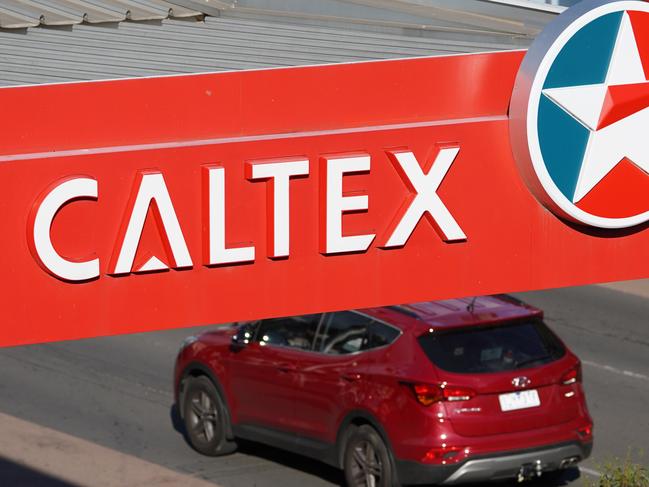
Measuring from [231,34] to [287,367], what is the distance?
13.8 ft

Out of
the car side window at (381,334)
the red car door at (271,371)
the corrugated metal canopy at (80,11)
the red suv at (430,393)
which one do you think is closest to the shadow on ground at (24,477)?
the red car door at (271,371)

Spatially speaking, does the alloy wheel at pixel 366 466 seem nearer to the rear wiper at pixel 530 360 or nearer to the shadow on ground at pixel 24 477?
the rear wiper at pixel 530 360

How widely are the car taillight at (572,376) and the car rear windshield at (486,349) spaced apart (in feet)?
0.55

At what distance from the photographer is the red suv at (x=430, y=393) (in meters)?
13.6

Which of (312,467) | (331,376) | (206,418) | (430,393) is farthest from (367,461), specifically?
(206,418)

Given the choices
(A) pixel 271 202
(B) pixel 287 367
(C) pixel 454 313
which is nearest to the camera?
(A) pixel 271 202

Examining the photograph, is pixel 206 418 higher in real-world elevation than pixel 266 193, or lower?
lower

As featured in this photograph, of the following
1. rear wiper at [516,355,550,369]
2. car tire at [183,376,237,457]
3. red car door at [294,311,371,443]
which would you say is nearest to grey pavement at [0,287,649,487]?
car tire at [183,376,237,457]

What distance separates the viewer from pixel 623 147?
9.63 m

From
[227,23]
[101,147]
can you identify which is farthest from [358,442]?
[101,147]

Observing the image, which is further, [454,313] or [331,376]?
[331,376]

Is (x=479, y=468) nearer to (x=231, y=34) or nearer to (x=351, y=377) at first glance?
(x=351, y=377)

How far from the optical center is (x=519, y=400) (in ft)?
45.1

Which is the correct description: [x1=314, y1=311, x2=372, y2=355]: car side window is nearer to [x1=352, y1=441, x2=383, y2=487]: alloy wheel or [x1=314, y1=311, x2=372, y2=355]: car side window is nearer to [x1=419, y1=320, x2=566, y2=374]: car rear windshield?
[x1=419, y1=320, x2=566, y2=374]: car rear windshield
